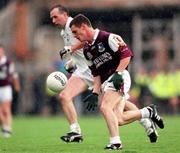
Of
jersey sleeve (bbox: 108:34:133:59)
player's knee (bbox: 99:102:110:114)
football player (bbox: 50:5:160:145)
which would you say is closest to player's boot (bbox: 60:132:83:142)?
football player (bbox: 50:5:160:145)

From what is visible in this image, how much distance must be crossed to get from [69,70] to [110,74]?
2499 mm

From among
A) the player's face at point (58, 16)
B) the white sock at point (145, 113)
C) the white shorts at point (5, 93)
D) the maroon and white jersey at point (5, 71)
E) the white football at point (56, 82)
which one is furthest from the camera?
the maroon and white jersey at point (5, 71)

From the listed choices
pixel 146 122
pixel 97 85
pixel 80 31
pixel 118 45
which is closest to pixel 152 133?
pixel 146 122

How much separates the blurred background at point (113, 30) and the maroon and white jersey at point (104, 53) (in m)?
20.3

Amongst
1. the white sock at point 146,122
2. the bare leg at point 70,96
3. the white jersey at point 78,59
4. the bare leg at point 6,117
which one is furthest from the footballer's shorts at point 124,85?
the bare leg at point 6,117

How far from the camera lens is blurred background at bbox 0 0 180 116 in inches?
1379

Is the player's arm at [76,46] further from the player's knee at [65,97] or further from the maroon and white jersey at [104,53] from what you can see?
the maroon and white jersey at [104,53]

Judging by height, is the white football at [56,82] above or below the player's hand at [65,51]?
below

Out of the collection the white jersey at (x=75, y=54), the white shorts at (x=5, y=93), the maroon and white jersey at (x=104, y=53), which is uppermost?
the white shorts at (x=5, y=93)

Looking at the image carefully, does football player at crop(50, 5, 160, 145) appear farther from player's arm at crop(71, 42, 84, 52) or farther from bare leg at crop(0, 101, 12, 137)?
bare leg at crop(0, 101, 12, 137)

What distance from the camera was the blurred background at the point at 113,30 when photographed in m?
35.0

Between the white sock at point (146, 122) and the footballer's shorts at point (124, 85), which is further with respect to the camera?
the white sock at point (146, 122)

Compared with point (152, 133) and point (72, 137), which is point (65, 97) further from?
point (152, 133)

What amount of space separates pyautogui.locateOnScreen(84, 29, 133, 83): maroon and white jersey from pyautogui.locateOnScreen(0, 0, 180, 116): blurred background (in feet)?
66.6
